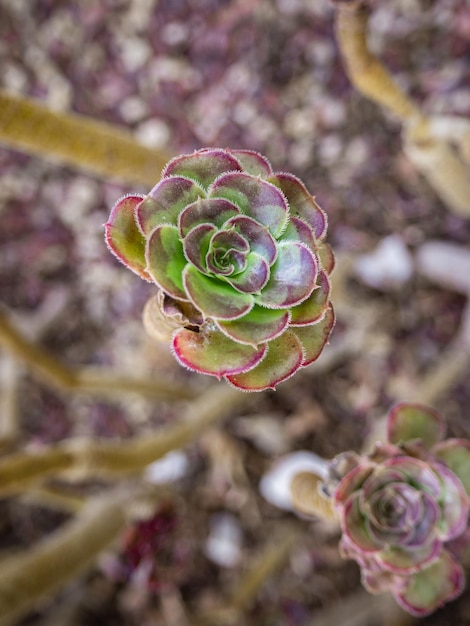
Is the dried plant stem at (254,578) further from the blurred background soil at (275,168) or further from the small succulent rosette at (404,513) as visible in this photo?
the small succulent rosette at (404,513)

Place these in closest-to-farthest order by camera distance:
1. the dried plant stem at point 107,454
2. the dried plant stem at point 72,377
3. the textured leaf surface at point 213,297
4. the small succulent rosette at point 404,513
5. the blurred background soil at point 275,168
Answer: the textured leaf surface at point 213,297 < the small succulent rosette at point 404,513 < the dried plant stem at point 107,454 < the dried plant stem at point 72,377 < the blurred background soil at point 275,168

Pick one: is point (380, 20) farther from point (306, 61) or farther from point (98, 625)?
point (98, 625)

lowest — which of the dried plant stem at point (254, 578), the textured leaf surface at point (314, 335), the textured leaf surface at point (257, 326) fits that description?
the dried plant stem at point (254, 578)

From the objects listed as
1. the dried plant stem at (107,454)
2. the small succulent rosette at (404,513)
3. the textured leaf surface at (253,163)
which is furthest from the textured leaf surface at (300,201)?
the dried plant stem at (107,454)

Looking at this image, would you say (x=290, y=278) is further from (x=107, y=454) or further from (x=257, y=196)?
(x=107, y=454)

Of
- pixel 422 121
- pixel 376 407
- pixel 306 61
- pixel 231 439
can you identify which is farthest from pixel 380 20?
pixel 231 439

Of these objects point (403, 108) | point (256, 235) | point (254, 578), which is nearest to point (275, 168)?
point (403, 108)

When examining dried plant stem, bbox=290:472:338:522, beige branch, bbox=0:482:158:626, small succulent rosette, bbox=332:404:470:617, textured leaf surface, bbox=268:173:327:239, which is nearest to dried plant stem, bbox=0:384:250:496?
beige branch, bbox=0:482:158:626
